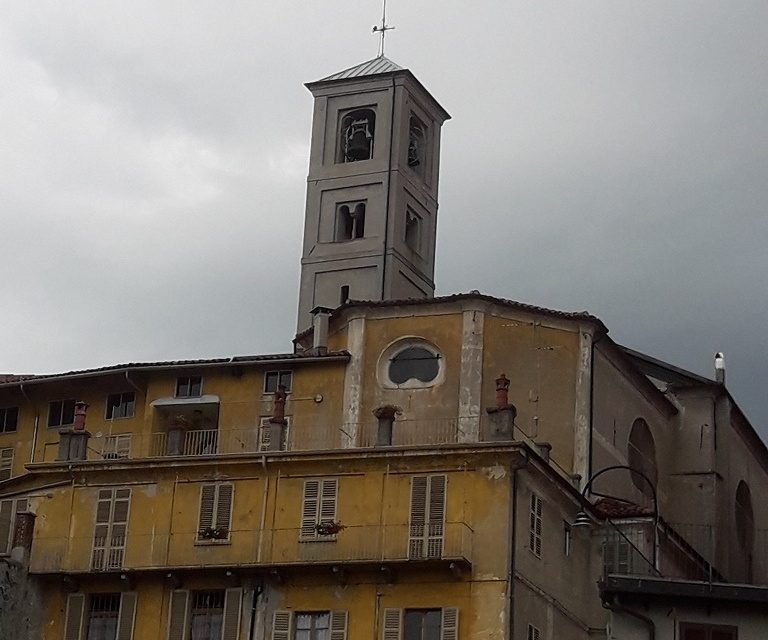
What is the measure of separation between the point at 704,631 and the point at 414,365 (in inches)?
569

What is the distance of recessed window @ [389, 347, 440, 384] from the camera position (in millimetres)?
62688

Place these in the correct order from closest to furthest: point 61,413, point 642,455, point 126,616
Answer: point 126,616, point 61,413, point 642,455

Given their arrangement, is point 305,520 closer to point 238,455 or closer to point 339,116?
point 238,455

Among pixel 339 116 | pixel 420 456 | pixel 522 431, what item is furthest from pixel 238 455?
pixel 339 116

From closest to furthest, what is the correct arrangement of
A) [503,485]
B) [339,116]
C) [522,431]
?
[503,485] < [522,431] < [339,116]

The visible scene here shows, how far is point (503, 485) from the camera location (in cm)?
5300

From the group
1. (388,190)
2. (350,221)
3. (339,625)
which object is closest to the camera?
(339,625)

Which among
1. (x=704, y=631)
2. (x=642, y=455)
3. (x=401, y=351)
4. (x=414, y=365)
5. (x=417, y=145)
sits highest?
(x=417, y=145)

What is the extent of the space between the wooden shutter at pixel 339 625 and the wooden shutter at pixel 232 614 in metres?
2.60

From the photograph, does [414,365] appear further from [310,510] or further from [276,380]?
[310,510]

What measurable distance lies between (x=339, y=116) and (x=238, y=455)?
24.9 m

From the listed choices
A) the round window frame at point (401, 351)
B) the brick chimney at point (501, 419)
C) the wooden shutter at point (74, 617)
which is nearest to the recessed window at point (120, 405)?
the round window frame at point (401, 351)

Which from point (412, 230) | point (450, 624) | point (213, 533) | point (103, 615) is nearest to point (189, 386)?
point (213, 533)

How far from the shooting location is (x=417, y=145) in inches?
3076
